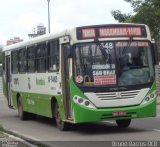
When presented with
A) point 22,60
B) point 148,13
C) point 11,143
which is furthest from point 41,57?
point 148,13

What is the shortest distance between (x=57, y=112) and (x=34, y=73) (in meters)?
2.91

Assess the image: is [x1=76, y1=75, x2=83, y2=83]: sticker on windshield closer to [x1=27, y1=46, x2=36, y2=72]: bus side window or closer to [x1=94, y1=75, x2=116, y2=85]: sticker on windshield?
[x1=94, y1=75, x2=116, y2=85]: sticker on windshield

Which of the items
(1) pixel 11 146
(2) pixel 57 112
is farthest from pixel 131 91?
(1) pixel 11 146

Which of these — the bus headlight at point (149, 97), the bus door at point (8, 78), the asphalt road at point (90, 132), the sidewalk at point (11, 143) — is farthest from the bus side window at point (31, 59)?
the sidewalk at point (11, 143)

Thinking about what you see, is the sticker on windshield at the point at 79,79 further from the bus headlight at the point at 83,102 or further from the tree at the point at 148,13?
the tree at the point at 148,13

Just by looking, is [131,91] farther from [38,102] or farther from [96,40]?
[38,102]

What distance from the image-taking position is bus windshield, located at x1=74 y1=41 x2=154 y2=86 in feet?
48.4

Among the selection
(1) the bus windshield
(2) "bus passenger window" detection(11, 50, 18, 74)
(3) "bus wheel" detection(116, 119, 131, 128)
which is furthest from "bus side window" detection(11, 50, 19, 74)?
(1) the bus windshield

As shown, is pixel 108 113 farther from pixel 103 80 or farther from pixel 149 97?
pixel 149 97

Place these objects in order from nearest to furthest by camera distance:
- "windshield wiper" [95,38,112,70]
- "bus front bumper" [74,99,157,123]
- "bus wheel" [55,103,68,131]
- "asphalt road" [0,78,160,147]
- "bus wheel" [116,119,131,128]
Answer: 1. "asphalt road" [0,78,160,147]
2. "bus front bumper" [74,99,157,123]
3. "windshield wiper" [95,38,112,70]
4. "bus wheel" [55,103,68,131]
5. "bus wheel" [116,119,131,128]

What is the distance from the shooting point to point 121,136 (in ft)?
46.4

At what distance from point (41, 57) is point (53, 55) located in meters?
1.48

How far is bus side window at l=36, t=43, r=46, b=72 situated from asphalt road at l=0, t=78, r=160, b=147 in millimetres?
1893

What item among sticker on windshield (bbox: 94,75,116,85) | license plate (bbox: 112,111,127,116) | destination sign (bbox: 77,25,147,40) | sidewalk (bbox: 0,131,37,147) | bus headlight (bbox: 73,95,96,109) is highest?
destination sign (bbox: 77,25,147,40)
